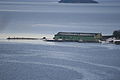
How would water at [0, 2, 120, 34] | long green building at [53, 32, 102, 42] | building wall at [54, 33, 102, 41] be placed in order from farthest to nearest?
water at [0, 2, 120, 34], building wall at [54, 33, 102, 41], long green building at [53, 32, 102, 42]

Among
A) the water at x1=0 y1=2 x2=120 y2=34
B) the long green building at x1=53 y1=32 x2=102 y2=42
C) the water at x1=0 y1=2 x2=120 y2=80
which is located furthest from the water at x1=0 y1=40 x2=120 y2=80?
the water at x1=0 y1=2 x2=120 y2=34

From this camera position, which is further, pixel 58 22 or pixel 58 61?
pixel 58 22

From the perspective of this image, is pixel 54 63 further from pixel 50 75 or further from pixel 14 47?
pixel 14 47

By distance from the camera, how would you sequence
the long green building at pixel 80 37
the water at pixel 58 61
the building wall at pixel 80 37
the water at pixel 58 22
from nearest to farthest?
the water at pixel 58 61 → the long green building at pixel 80 37 → the building wall at pixel 80 37 → the water at pixel 58 22

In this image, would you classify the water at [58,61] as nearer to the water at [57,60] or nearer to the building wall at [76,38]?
the water at [57,60]

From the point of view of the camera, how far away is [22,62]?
26688mm

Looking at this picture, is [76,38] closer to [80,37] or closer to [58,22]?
[80,37]

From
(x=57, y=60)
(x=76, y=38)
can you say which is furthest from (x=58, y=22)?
(x=57, y=60)

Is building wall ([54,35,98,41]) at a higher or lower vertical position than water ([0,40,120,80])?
higher

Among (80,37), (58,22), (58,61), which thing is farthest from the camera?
(58,22)

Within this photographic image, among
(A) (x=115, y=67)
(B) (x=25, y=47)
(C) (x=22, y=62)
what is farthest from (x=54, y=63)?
(B) (x=25, y=47)

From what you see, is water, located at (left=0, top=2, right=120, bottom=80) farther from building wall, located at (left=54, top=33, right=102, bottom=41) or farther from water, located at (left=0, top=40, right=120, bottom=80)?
building wall, located at (left=54, top=33, right=102, bottom=41)

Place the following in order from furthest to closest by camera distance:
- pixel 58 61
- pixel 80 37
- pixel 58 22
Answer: pixel 58 22, pixel 80 37, pixel 58 61

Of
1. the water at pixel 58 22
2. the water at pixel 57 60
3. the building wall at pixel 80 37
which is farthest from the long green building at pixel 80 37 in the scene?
the water at pixel 58 22
